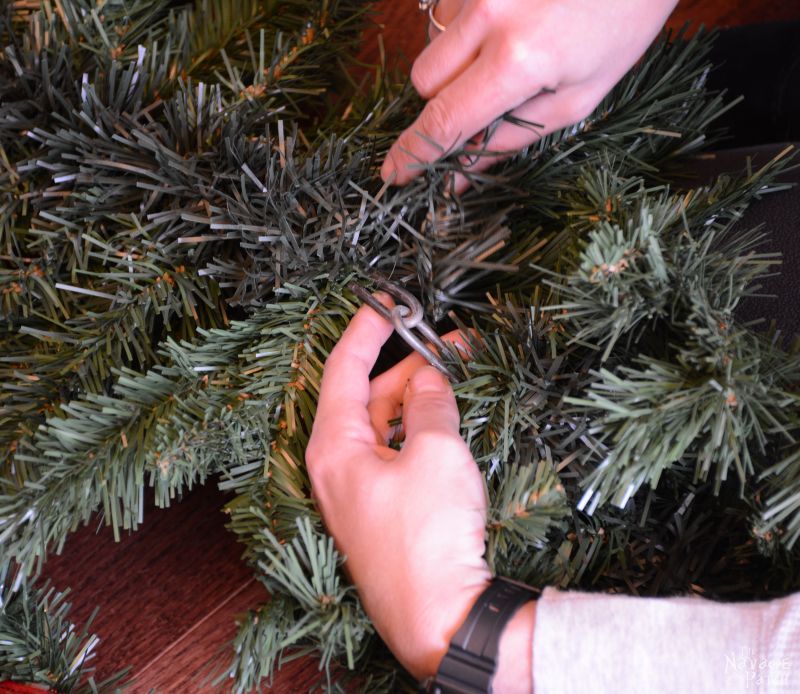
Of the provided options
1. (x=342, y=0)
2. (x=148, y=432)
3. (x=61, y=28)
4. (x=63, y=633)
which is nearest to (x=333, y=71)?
(x=342, y=0)

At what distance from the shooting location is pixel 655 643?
0.34 meters

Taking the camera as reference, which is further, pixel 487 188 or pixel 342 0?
pixel 342 0

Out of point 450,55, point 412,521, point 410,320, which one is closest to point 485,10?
point 450,55

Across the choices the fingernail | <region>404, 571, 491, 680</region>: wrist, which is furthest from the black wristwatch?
the fingernail

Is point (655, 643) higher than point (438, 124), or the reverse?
point (438, 124)

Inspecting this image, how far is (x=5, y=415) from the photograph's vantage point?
1.37ft

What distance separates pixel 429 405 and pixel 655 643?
0.16 m

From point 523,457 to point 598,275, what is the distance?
0.11 meters

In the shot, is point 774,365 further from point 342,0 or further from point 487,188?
point 342,0

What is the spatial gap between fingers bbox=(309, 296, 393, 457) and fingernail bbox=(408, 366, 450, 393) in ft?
0.09

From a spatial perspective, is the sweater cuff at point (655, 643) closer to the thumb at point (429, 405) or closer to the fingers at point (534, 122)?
the thumb at point (429, 405)

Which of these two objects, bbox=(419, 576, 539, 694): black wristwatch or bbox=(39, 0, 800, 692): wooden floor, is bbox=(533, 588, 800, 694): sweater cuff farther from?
bbox=(39, 0, 800, 692): wooden floor

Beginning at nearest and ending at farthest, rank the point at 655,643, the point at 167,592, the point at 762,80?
the point at 655,643
the point at 167,592
the point at 762,80

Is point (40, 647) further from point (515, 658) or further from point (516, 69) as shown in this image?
point (516, 69)
